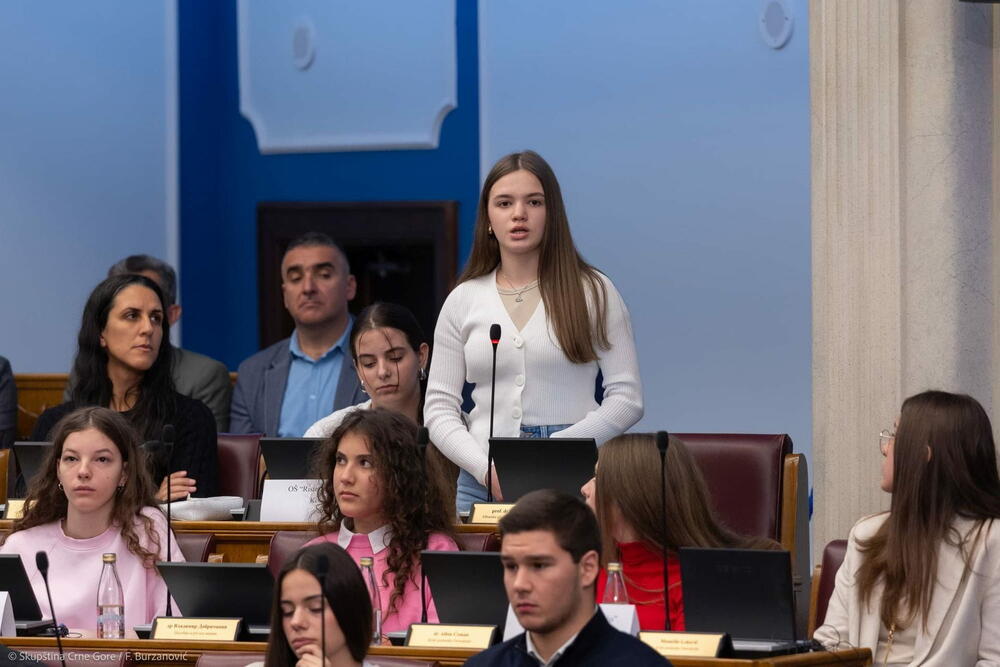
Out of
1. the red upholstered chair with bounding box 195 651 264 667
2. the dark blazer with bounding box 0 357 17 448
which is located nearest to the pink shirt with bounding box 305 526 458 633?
the red upholstered chair with bounding box 195 651 264 667

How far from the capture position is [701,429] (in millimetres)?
6965

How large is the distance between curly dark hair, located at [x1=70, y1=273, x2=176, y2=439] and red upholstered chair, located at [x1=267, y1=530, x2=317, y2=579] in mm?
921

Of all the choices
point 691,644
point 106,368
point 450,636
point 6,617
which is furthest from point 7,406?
point 691,644

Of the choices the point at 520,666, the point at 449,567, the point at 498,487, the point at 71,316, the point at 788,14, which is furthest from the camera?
the point at 71,316

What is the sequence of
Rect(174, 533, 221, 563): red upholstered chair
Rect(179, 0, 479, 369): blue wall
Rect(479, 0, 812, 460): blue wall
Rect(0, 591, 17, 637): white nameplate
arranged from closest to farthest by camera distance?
1. Rect(0, 591, 17, 637): white nameplate
2. Rect(174, 533, 221, 563): red upholstered chair
3. Rect(479, 0, 812, 460): blue wall
4. Rect(179, 0, 479, 369): blue wall

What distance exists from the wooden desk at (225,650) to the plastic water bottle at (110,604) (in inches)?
12.4

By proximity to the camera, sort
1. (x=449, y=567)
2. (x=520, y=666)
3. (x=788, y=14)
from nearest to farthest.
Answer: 1. (x=520, y=666)
2. (x=449, y=567)
3. (x=788, y=14)

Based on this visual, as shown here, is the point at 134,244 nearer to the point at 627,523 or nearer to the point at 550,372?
the point at 550,372

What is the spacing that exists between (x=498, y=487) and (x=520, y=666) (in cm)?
129

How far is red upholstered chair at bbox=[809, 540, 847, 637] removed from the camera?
3654 mm

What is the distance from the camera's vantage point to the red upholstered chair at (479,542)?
3.86 meters

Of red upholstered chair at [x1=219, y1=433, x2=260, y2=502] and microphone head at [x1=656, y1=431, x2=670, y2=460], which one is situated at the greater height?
microphone head at [x1=656, y1=431, x2=670, y2=460]

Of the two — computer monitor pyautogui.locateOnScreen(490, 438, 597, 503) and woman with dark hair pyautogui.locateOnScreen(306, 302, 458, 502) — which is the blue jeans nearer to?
woman with dark hair pyautogui.locateOnScreen(306, 302, 458, 502)

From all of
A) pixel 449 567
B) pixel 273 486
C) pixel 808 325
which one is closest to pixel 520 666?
pixel 449 567
